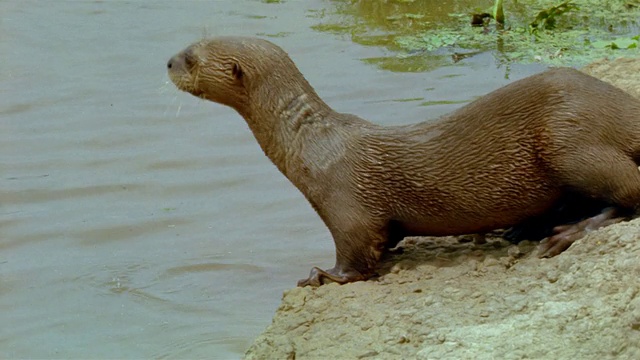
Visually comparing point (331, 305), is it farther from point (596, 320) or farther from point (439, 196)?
point (596, 320)

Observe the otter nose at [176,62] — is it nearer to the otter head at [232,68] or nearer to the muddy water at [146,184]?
the otter head at [232,68]

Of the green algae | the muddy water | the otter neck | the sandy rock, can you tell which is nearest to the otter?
the otter neck

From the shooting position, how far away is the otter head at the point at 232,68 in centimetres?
432

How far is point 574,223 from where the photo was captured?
4.08 meters

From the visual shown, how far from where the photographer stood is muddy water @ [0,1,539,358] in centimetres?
552

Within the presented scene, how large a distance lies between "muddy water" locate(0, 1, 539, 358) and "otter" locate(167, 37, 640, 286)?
99cm

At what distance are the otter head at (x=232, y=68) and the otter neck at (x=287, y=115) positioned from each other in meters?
0.03

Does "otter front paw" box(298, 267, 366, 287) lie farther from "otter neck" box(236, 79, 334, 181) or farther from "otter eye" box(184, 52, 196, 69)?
"otter eye" box(184, 52, 196, 69)

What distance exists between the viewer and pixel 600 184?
392 centimetres

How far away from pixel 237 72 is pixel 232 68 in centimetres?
2

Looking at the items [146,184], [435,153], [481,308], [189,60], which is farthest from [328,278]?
[146,184]

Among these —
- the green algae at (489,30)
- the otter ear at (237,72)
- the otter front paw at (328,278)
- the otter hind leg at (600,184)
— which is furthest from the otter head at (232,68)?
the green algae at (489,30)

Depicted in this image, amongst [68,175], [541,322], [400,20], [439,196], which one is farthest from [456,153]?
[400,20]

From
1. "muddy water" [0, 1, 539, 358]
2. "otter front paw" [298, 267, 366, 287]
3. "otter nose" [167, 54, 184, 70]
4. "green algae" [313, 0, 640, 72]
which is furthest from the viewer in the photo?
"green algae" [313, 0, 640, 72]
